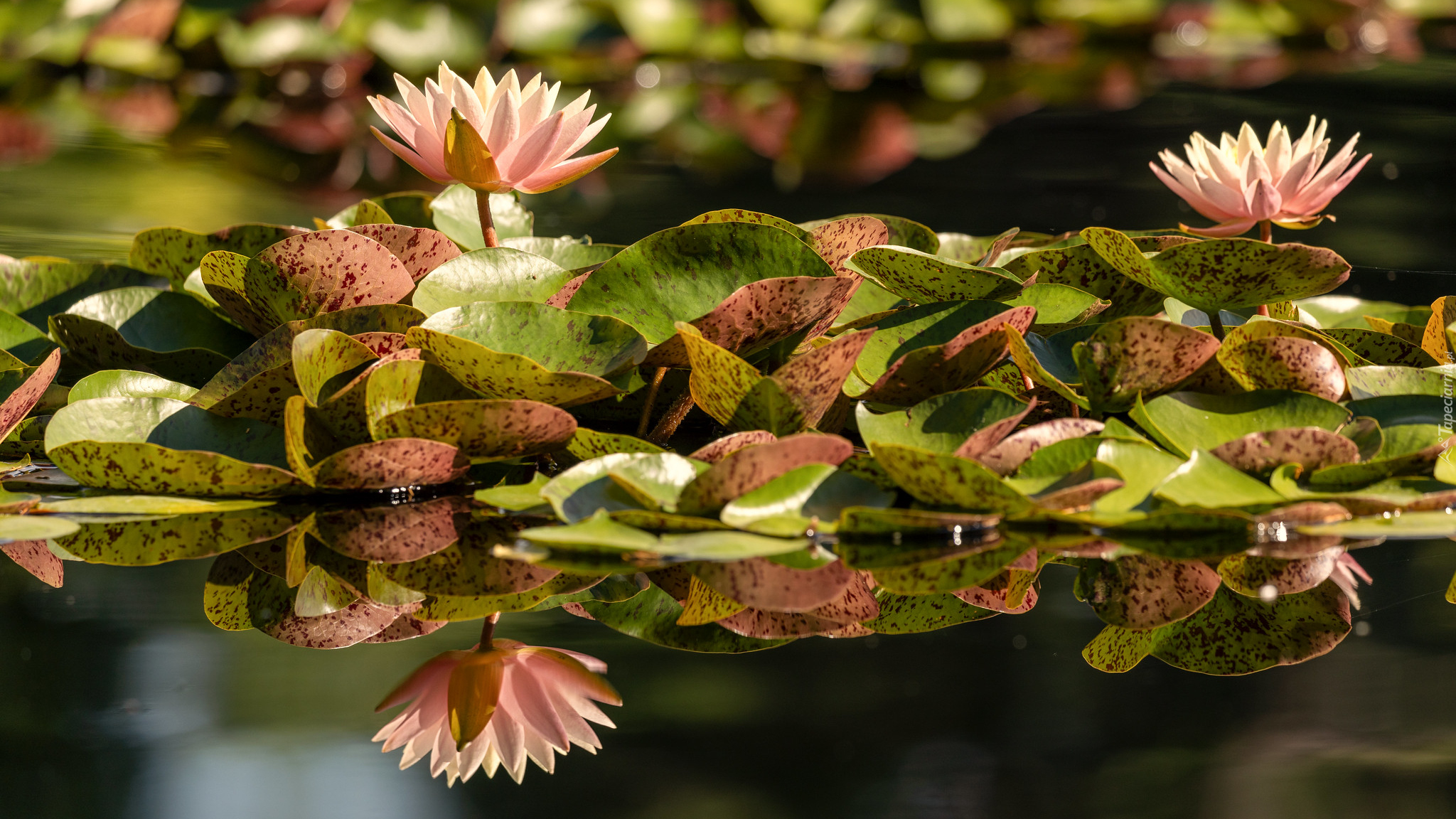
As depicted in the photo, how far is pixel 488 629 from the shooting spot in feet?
2.20

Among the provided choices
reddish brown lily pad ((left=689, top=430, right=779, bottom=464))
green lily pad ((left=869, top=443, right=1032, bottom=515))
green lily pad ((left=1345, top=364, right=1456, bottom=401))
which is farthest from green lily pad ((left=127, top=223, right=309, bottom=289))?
green lily pad ((left=1345, top=364, right=1456, bottom=401))

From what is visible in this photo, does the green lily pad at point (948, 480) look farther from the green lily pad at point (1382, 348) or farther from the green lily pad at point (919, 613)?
the green lily pad at point (1382, 348)

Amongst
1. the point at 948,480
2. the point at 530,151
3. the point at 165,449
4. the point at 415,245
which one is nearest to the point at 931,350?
the point at 948,480

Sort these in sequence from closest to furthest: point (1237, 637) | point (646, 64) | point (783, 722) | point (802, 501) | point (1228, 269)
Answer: point (783, 722) → point (1237, 637) → point (802, 501) → point (1228, 269) → point (646, 64)

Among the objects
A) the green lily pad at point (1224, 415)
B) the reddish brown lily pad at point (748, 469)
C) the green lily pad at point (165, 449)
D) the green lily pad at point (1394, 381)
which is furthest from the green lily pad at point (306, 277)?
the green lily pad at point (1394, 381)

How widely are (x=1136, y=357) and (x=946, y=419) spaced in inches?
6.2

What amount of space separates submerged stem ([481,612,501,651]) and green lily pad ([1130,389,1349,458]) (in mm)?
474

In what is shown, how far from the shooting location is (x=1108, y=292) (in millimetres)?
1045

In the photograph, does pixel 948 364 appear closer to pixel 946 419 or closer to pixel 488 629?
pixel 946 419

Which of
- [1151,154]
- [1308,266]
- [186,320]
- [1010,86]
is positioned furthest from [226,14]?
[1308,266]

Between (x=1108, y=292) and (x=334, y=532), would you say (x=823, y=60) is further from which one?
(x=334, y=532)

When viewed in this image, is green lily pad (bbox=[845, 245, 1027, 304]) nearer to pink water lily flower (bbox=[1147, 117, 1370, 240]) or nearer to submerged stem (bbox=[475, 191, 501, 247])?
pink water lily flower (bbox=[1147, 117, 1370, 240])

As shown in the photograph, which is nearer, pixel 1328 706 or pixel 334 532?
pixel 1328 706

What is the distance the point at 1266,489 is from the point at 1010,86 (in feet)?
13.6
